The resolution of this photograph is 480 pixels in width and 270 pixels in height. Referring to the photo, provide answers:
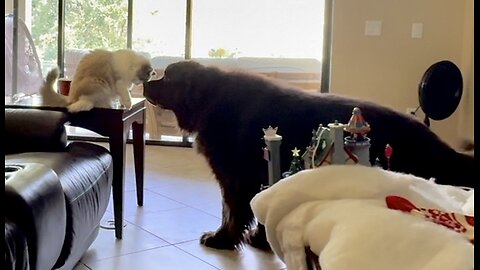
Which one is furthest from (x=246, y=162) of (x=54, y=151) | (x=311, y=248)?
(x=311, y=248)

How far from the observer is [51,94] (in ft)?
9.37

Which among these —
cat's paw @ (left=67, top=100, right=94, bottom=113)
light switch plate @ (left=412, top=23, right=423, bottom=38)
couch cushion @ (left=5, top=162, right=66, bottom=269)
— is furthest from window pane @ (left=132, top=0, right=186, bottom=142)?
couch cushion @ (left=5, top=162, right=66, bottom=269)

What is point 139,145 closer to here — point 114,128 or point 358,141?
point 114,128

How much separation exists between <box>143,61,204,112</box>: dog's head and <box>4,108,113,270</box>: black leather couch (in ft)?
1.35

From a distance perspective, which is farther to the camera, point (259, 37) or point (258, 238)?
point (259, 37)

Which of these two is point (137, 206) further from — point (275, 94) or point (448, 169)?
point (448, 169)

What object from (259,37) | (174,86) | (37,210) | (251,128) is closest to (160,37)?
(259,37)

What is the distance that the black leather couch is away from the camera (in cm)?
172

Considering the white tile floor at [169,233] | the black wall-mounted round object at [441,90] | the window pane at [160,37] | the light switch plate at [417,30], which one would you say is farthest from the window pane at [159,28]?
the black wall-mounted round object at [441,90]

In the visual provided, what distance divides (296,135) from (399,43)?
2237mm

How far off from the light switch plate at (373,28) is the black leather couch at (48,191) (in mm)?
2601

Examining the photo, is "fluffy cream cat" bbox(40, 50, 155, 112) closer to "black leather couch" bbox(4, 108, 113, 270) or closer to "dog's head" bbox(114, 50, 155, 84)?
"dog's head" bbox(114, 50, 155, 84)

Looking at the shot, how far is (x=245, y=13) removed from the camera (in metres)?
5.47

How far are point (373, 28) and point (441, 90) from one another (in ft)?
2.37
